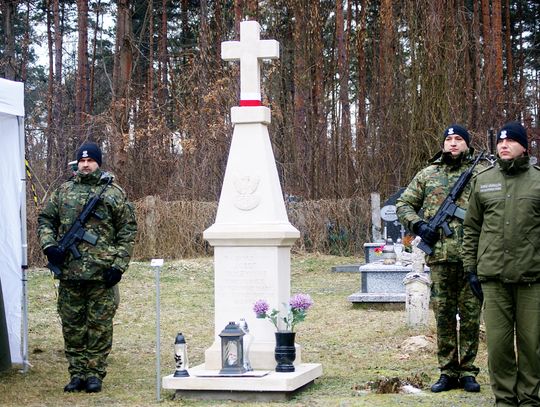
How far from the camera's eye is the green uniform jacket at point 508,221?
632cm

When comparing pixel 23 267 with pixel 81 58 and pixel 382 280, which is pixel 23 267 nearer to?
pixel 382 280

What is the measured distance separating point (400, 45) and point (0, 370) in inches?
764

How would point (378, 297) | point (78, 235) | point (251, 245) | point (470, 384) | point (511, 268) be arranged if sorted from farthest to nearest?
point (378, 297), point (251, 245), point (78, 235), point (470, 384), point (511, 268)

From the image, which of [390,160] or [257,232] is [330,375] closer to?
[257,232]

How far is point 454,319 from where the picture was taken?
7.59 m

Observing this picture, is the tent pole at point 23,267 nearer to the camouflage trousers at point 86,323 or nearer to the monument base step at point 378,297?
the camouflage trousers at point 86,323

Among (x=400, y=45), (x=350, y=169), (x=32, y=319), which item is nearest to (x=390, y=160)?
(x=350, y=169)

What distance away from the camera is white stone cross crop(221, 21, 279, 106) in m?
8.70

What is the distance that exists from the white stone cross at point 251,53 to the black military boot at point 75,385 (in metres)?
2.95

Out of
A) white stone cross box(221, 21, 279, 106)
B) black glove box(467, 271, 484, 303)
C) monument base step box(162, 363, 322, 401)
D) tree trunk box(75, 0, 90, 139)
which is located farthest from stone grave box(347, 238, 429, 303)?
tree trunk box(75, 0, 90, 139)

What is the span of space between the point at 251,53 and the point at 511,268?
3606 millimetres

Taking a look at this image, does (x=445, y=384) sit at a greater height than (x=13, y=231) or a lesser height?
lesser

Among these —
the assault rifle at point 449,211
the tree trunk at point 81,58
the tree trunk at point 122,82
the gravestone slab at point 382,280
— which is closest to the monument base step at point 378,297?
the gravestone slab at point 382,280

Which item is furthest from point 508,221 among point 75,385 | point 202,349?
point 202,349
